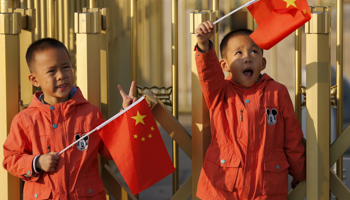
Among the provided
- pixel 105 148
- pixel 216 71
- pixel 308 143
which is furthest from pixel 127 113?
pixel 308 143

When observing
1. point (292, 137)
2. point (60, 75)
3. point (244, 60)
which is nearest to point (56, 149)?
point (60, 75)

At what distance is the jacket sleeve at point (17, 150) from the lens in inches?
114

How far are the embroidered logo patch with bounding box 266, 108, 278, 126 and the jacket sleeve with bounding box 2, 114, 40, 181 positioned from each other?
1205 millimetres

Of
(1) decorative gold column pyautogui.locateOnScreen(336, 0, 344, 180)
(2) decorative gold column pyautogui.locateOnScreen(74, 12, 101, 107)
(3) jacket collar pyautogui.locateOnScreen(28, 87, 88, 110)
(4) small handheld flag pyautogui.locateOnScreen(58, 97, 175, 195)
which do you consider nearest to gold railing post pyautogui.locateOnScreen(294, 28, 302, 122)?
(1) decorative gold column pyautogui.locateOnScreen(336, 0, 344, 180)

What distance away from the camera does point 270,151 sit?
298 centimetres

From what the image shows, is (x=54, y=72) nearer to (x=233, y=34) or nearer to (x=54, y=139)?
(x=54, y=139)

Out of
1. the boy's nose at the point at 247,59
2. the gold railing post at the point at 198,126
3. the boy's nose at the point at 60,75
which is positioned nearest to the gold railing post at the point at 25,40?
the boy's nose at the point at 60,75

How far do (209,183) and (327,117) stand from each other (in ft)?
2.40

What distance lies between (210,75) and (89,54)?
2.25ft

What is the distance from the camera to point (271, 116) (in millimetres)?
3006

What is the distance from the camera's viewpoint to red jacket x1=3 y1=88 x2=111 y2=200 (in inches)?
114

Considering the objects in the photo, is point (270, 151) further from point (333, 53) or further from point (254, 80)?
point (333, 53)

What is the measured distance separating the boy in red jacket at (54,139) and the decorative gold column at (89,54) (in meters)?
0.18

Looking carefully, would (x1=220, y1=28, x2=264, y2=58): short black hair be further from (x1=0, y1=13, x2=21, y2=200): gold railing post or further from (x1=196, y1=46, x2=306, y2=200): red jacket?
(x1=0, y1=13, x2=21, y2=200): gold railing post
